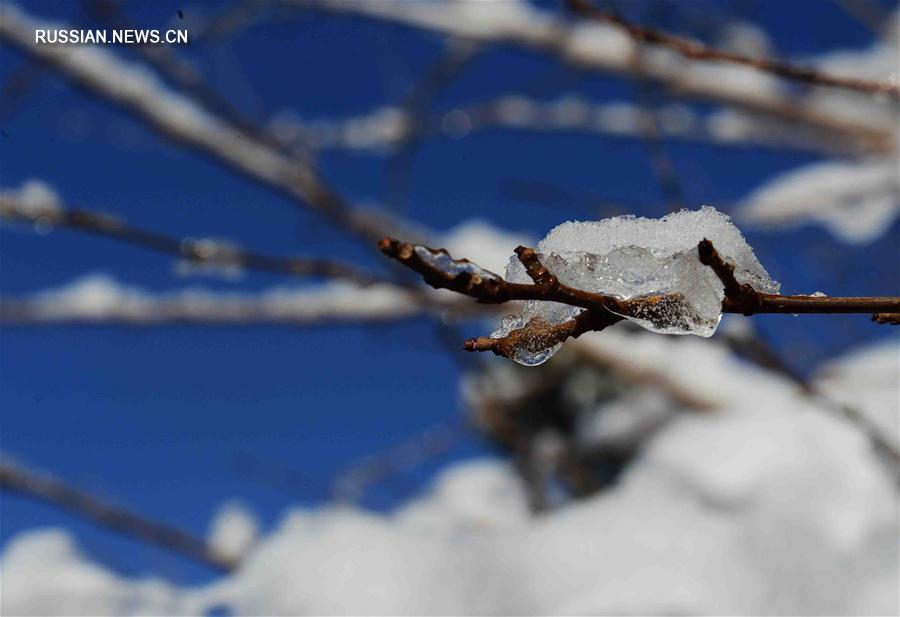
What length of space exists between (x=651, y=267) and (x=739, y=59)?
1.24 ft

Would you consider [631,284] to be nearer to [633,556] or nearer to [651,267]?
[651,267]

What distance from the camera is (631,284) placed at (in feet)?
1.23

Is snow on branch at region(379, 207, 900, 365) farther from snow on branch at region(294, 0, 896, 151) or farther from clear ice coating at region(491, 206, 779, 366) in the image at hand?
snow on branch at region(294, 0, 896, 151)

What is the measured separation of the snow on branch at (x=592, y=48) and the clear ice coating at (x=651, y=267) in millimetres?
1694

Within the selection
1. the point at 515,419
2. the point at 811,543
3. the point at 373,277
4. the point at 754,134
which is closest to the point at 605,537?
the point at 811,543

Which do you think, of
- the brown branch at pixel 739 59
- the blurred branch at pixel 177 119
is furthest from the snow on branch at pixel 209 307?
the brown branch at pixel 739 59

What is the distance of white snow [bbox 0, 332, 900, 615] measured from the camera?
75 centimetres

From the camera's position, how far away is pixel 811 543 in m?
0.84

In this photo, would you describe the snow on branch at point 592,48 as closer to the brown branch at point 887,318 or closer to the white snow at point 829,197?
the white snow at point 829,197

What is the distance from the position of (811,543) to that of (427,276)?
722mm

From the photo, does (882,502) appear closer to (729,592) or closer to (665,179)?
(729,592)

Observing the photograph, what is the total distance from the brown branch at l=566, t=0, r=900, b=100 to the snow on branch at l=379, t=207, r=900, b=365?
1.14 ft

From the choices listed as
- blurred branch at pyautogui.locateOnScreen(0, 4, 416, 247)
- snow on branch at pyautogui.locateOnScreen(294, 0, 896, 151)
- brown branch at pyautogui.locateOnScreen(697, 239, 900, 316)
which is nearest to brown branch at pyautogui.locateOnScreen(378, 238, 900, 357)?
brown branch at pyautogui.locateOnScreen(697, 239, 900, 316)

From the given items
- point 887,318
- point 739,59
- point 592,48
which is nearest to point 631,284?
point 887,318
